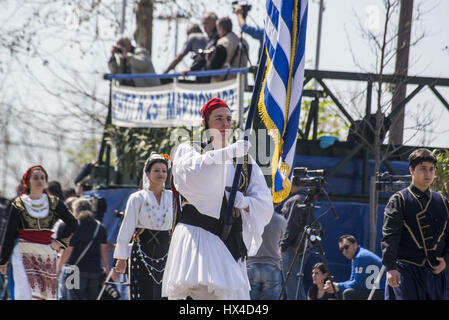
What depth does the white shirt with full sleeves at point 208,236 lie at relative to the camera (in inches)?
213

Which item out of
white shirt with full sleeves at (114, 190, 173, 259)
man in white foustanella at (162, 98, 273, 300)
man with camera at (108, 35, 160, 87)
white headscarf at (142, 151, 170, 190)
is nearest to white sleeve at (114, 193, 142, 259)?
white shirt with full sleeves at (114, 190, 173, 259)

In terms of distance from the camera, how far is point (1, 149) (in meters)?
51.7

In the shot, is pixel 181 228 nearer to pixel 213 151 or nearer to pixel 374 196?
pixel 213 151

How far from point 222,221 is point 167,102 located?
745 cm

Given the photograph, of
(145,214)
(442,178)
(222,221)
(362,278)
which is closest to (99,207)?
(145,214)

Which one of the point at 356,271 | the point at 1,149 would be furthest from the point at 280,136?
the point at 1,149

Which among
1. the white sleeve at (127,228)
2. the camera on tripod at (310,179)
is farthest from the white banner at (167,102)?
the white sleeve at (127,228)

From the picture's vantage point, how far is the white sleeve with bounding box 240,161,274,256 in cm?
558

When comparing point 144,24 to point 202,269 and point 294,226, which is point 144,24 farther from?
point 202,269

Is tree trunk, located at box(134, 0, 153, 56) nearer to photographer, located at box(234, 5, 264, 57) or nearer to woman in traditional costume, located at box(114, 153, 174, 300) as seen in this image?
photographer, located at box(234, 5, 264, 57)

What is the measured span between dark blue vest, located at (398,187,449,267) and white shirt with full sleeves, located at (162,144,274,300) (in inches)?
62.9

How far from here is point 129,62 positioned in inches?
538

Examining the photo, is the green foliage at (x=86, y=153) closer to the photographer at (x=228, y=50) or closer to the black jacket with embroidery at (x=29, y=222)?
the photographer at (x=228, y=50)

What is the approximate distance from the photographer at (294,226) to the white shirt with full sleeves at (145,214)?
1.94 metres
